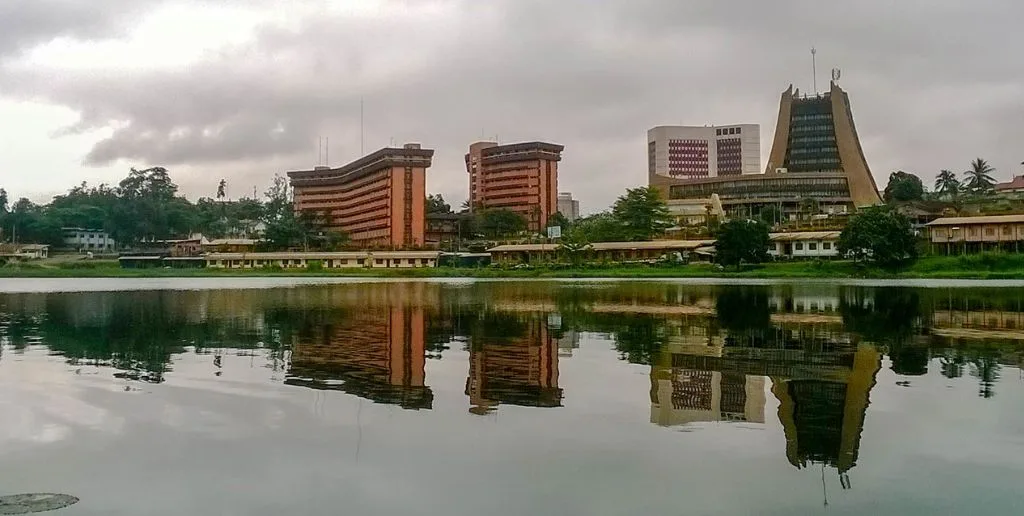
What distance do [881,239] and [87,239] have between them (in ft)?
408

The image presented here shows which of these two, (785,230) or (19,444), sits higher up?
(785,230)

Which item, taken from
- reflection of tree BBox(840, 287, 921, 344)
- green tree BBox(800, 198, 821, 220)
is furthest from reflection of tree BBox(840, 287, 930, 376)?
green tree BBox(800, 198, 821, 220)

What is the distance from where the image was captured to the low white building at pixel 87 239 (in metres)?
137

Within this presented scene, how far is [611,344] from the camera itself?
743 inches

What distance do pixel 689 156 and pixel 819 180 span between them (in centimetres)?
5878

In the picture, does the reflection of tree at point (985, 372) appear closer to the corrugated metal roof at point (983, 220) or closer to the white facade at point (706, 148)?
the corrugated metal roof at point (983, 220)

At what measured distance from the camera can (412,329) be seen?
22.7 metres

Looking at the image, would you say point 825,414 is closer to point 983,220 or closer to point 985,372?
point 985,372

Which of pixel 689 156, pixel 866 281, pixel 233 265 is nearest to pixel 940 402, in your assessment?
pixel 866 281

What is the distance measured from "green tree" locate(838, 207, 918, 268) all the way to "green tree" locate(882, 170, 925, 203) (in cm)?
4881

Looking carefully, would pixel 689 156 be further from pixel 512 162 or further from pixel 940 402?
pixel 940 402

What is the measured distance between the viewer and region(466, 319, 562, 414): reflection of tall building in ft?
38.4

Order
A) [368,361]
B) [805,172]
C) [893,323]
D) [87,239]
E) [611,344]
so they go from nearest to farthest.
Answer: [368,361] < [611,344] < [893,323] < [805,172] < [87,239]

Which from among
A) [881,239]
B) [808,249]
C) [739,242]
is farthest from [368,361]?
[808,249]
